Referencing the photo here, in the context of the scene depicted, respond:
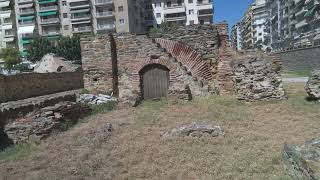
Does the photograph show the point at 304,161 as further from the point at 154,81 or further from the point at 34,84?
the point at 34,84

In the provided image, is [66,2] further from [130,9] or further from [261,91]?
[261,91]

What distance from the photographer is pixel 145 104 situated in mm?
13031

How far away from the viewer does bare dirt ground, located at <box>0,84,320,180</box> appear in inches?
226

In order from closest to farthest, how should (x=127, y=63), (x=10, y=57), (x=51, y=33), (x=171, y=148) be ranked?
(x=171, y=148)
(x=127, y=63)
(x=10, y=57)
(x=51, y=33)

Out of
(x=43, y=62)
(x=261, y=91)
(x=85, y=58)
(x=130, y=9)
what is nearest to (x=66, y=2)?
(x=130, y=9)

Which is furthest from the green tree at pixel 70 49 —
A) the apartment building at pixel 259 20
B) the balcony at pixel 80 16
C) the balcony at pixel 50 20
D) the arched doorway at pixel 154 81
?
the apartment building at pixel 259 20

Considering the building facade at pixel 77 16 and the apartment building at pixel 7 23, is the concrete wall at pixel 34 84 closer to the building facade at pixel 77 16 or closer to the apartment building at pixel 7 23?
the building facade at pixel 77 16

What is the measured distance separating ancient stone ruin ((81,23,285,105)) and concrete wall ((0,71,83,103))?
15.6 feet

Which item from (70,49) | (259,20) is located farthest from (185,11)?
(259,20)

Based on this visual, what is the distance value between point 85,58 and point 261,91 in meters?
7.34

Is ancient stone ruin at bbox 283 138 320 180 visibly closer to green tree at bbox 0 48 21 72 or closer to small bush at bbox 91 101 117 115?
small bush at bbox 91 101 117 115

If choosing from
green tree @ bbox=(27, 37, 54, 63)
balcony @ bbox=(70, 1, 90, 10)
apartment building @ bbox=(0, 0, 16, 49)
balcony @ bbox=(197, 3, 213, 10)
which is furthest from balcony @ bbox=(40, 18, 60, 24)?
balcony @ bbox=(197, 3, 213, 10)

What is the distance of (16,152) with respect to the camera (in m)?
8.20

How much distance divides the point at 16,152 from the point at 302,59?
27275 millimetres
